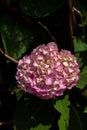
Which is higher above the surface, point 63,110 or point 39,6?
point 39,6

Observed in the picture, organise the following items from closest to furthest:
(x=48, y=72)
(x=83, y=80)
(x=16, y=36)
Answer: (x=48, y=72)
(x=83, y=80)
(x=16, y=36)

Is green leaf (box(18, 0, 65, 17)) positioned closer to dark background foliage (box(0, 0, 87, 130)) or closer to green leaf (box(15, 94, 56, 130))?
dark background foliage (box(0, 0, 87, 130))

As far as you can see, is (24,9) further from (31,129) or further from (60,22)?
(31,129)

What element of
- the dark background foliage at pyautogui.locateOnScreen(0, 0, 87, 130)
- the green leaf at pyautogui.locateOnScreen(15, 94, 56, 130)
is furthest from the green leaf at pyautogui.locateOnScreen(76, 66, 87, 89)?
the green leaf at pyautogui.locateOnScreen(15, 94, 56, 130)

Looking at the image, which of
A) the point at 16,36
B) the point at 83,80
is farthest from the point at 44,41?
the point at 83,80

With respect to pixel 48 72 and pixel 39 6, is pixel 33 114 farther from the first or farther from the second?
pixel 39 6

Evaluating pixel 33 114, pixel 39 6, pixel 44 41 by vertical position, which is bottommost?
pixel 33 114
